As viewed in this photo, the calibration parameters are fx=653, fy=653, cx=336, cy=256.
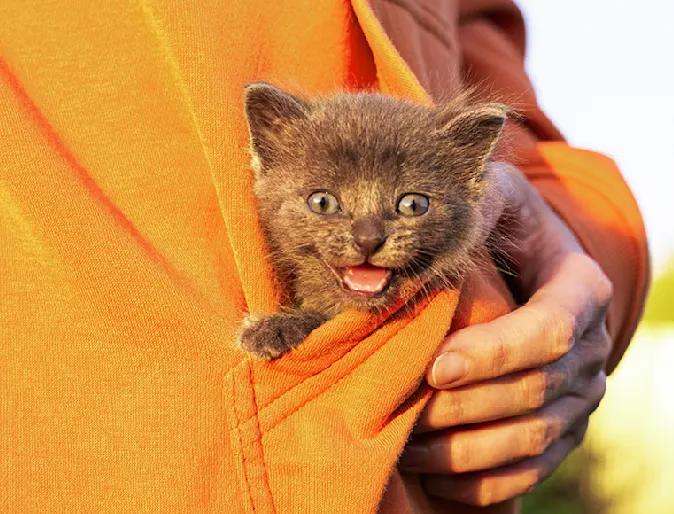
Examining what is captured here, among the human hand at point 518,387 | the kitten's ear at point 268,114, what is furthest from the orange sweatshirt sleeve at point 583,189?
the kitten's ear at point 268,114

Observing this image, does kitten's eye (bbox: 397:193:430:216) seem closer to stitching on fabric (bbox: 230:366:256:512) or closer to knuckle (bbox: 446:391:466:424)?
knuckle (bbox: 446:391:466:424)

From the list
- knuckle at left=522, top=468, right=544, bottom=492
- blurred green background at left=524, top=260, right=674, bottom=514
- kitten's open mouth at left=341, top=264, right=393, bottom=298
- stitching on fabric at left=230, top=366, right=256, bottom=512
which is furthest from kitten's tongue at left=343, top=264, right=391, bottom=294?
blurred green background at left=524, top=260, right=674, bottom=514

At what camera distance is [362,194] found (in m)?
1.57

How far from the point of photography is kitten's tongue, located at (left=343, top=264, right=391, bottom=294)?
1.53 m

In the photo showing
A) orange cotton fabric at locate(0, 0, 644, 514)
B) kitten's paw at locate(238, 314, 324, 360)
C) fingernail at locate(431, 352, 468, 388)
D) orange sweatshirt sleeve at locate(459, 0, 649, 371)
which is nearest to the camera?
orange cotton fabric at locate(0, 0, 644, 514)

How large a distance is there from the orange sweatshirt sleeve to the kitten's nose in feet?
2.79

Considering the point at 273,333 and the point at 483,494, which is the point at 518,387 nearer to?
the point at 483,494

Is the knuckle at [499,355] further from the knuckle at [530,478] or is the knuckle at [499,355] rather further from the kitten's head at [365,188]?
the knuckle at [530,478]

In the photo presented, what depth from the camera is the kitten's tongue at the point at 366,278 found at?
5.03 ft

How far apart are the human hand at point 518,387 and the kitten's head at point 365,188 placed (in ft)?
0.70

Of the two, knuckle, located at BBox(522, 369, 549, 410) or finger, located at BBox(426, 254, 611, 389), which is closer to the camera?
finger, located at BBox(426, 254, 611, 389)

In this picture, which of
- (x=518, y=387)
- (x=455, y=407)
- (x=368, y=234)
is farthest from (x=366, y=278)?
(x=518, y=387)

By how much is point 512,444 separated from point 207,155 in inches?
41.1

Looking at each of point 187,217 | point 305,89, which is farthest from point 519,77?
point 187,217
